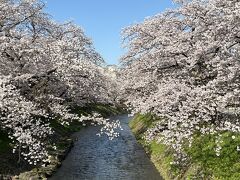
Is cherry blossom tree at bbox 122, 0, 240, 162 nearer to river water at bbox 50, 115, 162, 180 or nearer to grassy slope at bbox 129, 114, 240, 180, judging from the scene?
grassy slope at bbox 129, 114, 240, 180

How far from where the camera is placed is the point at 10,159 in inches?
993

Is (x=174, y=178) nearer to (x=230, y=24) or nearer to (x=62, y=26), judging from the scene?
(x=230, y=24)

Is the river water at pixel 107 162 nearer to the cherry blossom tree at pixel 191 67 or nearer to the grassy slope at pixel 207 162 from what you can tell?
the grassy slope at pixel 207 162

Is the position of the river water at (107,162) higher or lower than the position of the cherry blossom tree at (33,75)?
lower

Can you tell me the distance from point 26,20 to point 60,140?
542 inches

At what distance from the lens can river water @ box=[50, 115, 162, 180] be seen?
88.5ft

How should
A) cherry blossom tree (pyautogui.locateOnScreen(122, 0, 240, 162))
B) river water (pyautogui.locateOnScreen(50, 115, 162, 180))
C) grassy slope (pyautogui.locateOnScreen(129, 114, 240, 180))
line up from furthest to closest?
1. river water (pyautogui.locateOnScreen(50, 115, 162, 180))
2. grassy slope (pyautogui.locateOnScreen(129, 114, 240, 180))
3. cherry blossom tree (pyautogui.locateOnScreen(122, 0, 240, 162))

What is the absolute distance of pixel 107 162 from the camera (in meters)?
32.3

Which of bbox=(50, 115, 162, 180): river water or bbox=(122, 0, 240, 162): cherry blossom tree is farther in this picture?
bbox=(50, 115, 162, 180): river water

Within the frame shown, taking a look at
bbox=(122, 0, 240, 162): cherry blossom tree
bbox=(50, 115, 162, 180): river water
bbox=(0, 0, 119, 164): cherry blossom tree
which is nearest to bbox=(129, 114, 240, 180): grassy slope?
bbox=(122, 0, 240, 162): cherry blossom tree

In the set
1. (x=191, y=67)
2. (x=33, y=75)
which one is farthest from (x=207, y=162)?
(x=33, y=75)

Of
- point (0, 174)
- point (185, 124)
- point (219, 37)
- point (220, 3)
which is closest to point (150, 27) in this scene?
point (220, 3)

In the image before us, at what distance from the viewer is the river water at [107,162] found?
26969mm

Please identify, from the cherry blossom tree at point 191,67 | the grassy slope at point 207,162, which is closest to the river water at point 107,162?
the grassy slope at point 207,162
